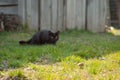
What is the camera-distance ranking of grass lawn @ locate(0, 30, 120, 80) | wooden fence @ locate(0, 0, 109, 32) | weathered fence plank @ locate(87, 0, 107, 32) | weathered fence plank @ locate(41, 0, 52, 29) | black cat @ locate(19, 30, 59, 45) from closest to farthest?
grass lawn @ locate(0, 30, 120, 80) < black cat @ locate(19, 30, 59, 45) < wooden fence @ locate(0, 0, 109, 32) < weathered fence plank @ locate(41, 0, 52, 29) < weathered fence plank @ locate(87, 0, 107, 32)

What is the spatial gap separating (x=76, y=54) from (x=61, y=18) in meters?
5.10

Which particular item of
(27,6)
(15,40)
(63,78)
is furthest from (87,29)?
(63,78)

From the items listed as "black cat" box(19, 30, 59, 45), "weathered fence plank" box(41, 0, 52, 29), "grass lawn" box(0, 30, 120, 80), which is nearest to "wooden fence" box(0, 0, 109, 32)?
"weathered fence plank" box(41, 0, 52, 29)

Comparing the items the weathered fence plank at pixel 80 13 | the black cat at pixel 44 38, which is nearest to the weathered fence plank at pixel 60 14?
the weathered fence plank at pixel 80 13

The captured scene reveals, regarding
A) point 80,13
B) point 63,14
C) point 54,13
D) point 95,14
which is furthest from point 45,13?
point 95,14

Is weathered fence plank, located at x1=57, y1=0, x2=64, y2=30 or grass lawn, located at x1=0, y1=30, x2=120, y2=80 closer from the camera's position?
grass lawn, located at x1=0, y1=30, x2=120, y2=80

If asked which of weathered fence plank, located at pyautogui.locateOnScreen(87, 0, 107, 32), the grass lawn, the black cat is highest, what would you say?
weathered fence plank, located at pyautogui.locateOnScreen(87, 0, 107, 32)

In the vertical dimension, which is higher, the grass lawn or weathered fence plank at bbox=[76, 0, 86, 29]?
weathered fence plank at bbox=[76, 0, 86, 29]

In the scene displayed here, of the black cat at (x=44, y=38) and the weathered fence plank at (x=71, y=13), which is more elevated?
the weathered fence plank at (x=71, y=13)

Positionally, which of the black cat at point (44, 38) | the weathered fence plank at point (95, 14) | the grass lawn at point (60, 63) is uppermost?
the weathered fence plank at point (95, 14)

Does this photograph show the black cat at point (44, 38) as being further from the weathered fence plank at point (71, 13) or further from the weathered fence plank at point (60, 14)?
the weathered fence plank at point (71, 13)

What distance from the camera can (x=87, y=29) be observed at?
39.7 feet

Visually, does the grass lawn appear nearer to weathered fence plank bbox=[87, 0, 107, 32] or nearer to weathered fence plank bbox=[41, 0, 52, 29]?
weathered fence plank bbox=[41, 0, 52, 29]

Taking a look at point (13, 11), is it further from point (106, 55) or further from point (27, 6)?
point (106, 55)
